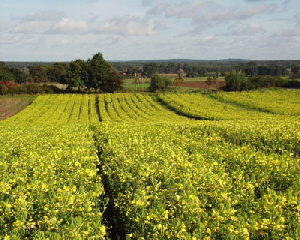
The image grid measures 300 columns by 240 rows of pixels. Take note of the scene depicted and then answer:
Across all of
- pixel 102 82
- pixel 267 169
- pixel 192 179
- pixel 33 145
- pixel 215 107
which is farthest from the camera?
pixel 102 82

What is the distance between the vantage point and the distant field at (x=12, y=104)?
55.7 meters

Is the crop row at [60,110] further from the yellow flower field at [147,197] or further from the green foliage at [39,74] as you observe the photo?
the green foliage at [39,74]

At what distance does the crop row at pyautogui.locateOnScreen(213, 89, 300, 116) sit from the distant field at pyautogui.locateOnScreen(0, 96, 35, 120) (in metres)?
45.4

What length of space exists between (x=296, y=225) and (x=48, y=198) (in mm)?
5829

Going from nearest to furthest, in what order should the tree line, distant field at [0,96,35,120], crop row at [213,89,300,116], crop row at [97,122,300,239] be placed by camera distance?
crop row at [97,122,300,239] → crop row at [213,89,300,116] → distant field at [0,96,35,120] → the tree line

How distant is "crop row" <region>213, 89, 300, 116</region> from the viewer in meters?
52.0

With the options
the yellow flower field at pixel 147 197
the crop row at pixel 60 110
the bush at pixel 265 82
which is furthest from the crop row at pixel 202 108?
the bush at pixel 265 82

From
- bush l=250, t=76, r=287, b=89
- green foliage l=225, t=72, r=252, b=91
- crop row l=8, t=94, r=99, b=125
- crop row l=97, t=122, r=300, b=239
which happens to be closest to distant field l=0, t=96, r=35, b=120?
crop row l=8, t=94, r=99, b=125

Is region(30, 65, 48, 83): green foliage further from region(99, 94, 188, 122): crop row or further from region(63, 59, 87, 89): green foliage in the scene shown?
region(99, 94, 188, 122): crop row

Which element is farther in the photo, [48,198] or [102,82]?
[102,82]

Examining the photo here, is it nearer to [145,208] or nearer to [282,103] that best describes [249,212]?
[145,208]

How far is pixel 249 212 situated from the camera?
22.9ft

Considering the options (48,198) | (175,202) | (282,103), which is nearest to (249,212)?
(175,202)

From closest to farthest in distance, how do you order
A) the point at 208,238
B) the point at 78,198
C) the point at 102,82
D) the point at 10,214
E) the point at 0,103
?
the point at 208,238 < the point at 10,214 < the point at 78,198 < the point at 0,103 < the point at 102,82
